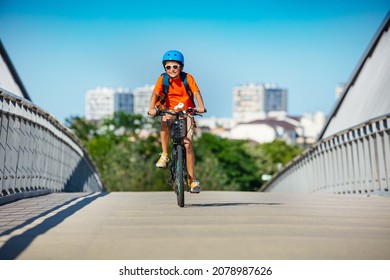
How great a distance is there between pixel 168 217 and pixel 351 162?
11.8 metres

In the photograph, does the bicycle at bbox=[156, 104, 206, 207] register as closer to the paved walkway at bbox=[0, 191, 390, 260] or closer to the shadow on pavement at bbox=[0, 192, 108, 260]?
the paved walkway at bbox=[0, 191, 390, 260]

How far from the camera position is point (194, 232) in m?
Answer: 7.26

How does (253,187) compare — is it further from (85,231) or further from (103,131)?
(85,231)

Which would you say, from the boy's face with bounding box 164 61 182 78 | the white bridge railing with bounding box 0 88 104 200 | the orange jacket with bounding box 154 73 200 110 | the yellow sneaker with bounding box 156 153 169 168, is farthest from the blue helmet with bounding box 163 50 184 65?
the white bridge railing with bounding box 0 88 104 200

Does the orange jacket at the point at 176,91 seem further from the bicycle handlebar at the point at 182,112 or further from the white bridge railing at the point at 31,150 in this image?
the white bridge railing at the point at 31,150

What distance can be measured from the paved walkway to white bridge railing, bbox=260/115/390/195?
563cm

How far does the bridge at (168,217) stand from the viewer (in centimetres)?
618

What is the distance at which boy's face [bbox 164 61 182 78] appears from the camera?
1016 centimetres

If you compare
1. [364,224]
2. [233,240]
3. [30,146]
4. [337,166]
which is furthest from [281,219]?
[337,166]

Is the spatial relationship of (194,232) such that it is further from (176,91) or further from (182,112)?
(176,91)

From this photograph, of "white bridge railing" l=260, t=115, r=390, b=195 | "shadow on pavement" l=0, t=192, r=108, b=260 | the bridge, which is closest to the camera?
"shadow on pavement" l=0, t=192, r=108, b=260

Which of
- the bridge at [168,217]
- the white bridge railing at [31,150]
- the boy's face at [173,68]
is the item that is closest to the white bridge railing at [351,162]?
the bridge at [168,217]

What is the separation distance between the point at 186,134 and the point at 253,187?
347 ft
